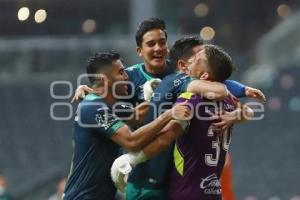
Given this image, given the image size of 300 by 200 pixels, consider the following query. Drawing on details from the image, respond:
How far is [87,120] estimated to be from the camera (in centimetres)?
539

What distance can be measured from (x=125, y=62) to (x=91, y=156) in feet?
29.3

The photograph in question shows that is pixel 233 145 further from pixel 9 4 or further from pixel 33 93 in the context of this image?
pixel 9 4

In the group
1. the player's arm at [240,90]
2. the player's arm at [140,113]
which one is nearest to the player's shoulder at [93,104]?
the player's arm at [140,113]

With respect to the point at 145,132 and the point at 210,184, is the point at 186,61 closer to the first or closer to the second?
the point at 145,132

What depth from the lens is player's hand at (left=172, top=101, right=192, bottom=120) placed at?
5.02 meters

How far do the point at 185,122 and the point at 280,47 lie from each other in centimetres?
1028

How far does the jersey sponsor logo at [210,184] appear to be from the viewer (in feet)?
17.1

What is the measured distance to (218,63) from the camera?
16.9 ft

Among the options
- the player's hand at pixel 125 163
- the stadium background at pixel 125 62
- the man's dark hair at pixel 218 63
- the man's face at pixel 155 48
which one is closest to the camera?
the man's dark hair at pixel 218 63

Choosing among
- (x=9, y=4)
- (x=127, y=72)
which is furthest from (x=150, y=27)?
(x=9, y=4)

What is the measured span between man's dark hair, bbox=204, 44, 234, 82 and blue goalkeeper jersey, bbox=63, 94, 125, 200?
2.18 ft

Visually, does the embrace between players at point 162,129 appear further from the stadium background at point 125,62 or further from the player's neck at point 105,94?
the stadium background at point 125,62

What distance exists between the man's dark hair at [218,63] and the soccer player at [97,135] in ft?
2.02

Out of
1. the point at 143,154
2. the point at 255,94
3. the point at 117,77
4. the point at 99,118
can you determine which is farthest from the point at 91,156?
the point at 255,94
